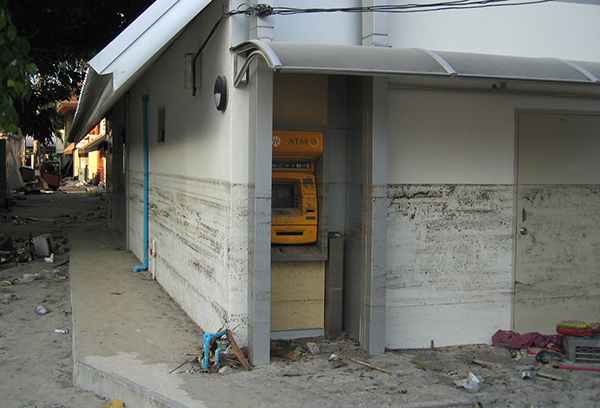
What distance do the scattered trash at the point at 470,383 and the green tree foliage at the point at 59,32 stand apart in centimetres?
693

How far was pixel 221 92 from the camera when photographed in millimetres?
5395

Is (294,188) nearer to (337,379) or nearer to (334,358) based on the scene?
(334,358)

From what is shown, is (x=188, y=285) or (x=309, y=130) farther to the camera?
(x=188, y=285)

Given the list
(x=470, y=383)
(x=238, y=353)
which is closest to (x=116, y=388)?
(x=238, y=353)

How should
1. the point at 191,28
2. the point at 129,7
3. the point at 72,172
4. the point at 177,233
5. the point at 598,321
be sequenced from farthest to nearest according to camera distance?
the point at 72,172 → the point at 129,7 → the point at 177,233 → the point at 191,28 → the point at 598,321

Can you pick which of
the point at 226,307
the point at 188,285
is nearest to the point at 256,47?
the point at 226,307

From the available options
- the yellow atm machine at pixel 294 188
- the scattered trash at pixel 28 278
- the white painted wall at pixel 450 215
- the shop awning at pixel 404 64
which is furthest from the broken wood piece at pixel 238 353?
the scattered trash at pixel 28 278

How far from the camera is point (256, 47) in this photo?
4.75 meters

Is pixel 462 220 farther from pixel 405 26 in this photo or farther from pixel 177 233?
pixel 177 233

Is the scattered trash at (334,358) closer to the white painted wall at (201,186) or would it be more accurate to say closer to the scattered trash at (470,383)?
the white painted wall at (201,186)

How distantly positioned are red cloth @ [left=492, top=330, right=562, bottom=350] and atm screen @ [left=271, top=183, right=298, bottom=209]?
244cm

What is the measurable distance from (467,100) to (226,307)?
310cm

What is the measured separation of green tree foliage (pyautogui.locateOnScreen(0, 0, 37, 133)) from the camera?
6.76 m

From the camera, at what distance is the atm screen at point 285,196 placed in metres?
5.84
